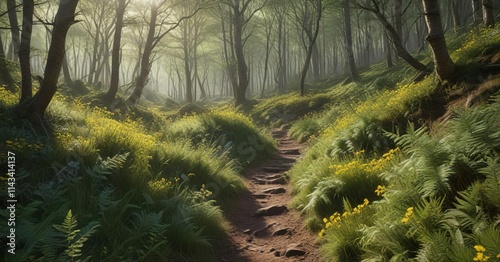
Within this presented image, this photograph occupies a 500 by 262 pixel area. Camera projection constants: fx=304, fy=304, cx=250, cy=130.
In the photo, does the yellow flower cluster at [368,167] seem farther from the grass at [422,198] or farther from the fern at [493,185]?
the fern at [493,185]

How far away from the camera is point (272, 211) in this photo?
6.77 metres

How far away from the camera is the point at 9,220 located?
128 inches

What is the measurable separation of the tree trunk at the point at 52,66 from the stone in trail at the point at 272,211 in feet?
16.2

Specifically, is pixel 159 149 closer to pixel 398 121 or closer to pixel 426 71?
pixel 398 121

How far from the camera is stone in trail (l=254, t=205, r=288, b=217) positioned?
22.0ft

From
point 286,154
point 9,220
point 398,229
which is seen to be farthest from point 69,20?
point 286,154

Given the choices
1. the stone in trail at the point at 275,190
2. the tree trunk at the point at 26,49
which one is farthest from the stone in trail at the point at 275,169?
the tree trunk at the point at 26,49

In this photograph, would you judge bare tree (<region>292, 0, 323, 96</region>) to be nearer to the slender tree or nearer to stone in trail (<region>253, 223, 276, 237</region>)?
the slender tree

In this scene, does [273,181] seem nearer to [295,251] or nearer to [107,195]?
[295,251]

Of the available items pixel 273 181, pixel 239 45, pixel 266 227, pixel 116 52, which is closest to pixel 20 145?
pixel 266 227

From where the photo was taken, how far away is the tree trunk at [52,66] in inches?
245

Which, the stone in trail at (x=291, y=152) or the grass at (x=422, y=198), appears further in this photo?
the stone in trail at (x=291, y=152)

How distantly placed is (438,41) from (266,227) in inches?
216

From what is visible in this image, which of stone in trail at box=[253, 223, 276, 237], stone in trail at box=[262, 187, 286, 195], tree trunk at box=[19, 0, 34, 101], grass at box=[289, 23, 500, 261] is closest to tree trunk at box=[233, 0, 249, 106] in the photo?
tree trunk at box=[19, 0, 34, 101]
